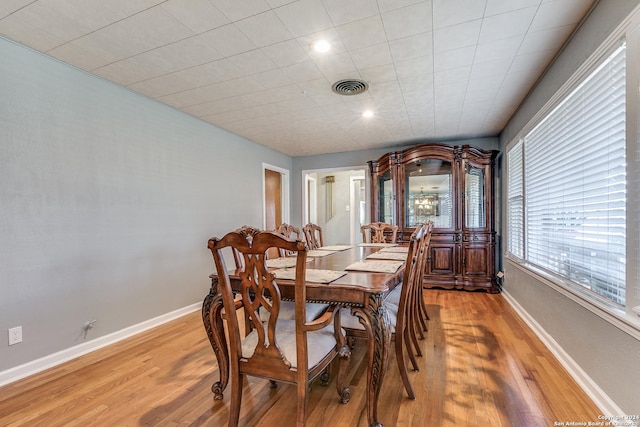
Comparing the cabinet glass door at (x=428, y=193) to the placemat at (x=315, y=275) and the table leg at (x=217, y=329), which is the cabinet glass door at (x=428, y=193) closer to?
the placemat at (x=315, y=275)

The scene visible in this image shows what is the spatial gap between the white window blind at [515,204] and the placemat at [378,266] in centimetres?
206

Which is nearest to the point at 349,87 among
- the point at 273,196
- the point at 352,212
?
the point at 273,196

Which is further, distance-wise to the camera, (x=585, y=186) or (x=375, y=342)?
(x=585, y=186)

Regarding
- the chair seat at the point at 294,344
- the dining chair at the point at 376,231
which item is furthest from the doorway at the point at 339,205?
the chair seat at the point at 294,344

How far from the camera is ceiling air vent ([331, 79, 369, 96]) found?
8.89 feet

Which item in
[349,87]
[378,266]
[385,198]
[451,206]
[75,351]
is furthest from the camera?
[385,198]

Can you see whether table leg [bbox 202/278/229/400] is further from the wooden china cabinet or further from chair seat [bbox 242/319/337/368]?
the wooden china cabinet

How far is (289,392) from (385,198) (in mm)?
3701

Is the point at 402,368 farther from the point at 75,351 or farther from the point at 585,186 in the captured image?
the point at 75,351

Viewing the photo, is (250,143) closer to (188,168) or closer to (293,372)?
(188,168)

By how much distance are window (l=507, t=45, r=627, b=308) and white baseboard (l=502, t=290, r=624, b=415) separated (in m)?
0.53

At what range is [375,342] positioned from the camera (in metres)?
1.47

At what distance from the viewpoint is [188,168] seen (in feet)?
11.5

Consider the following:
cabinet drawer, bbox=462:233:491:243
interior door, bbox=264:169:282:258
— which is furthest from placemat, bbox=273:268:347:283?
interior door, bbox=264:169:282:258
